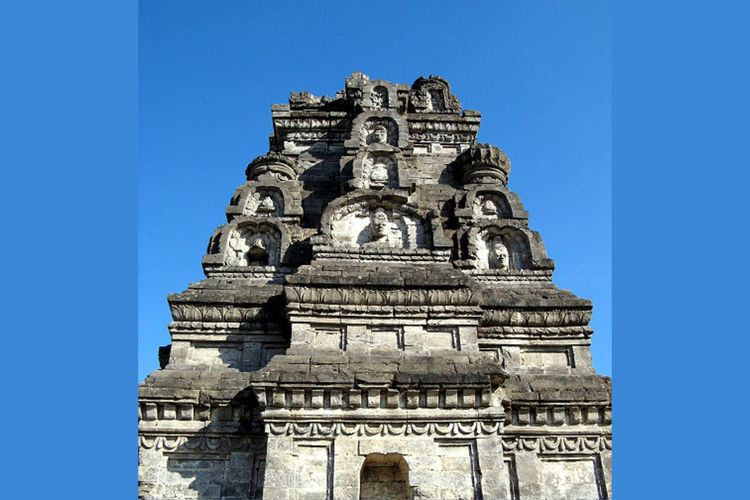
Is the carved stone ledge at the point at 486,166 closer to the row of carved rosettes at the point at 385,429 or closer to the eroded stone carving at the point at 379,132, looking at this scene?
the eroded stone carving at the point at 379,132

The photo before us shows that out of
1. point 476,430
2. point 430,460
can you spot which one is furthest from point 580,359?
point 430,460

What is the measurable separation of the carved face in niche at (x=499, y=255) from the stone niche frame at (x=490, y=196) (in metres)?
0.65

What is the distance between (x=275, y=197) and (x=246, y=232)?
46.1 inches

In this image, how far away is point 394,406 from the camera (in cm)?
882

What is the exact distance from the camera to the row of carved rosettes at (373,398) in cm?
870

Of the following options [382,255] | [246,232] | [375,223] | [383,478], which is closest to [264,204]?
[246,232]

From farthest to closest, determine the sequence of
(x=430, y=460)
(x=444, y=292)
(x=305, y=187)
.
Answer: (x=305, y=187)
(x=444, y=292)
(x=430, y=460)

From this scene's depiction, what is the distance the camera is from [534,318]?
11.1 m

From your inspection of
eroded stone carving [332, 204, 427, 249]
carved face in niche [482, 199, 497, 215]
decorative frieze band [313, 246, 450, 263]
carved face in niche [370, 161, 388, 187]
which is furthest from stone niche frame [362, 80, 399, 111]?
decorative frieze band [313, 246, 450, 263]

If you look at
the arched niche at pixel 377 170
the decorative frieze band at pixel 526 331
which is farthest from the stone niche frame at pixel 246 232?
the decorative frieze band at pixel 526 331

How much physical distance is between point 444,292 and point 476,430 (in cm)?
237

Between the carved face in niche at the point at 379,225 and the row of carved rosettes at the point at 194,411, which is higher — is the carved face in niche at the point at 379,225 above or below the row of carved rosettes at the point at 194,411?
above

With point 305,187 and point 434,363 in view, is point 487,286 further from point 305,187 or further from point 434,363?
point 305,187

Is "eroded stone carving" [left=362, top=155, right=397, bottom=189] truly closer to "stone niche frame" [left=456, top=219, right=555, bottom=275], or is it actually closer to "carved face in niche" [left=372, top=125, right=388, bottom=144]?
"carved face in niche" [left=372, top=125, right=388, bottom=144]
